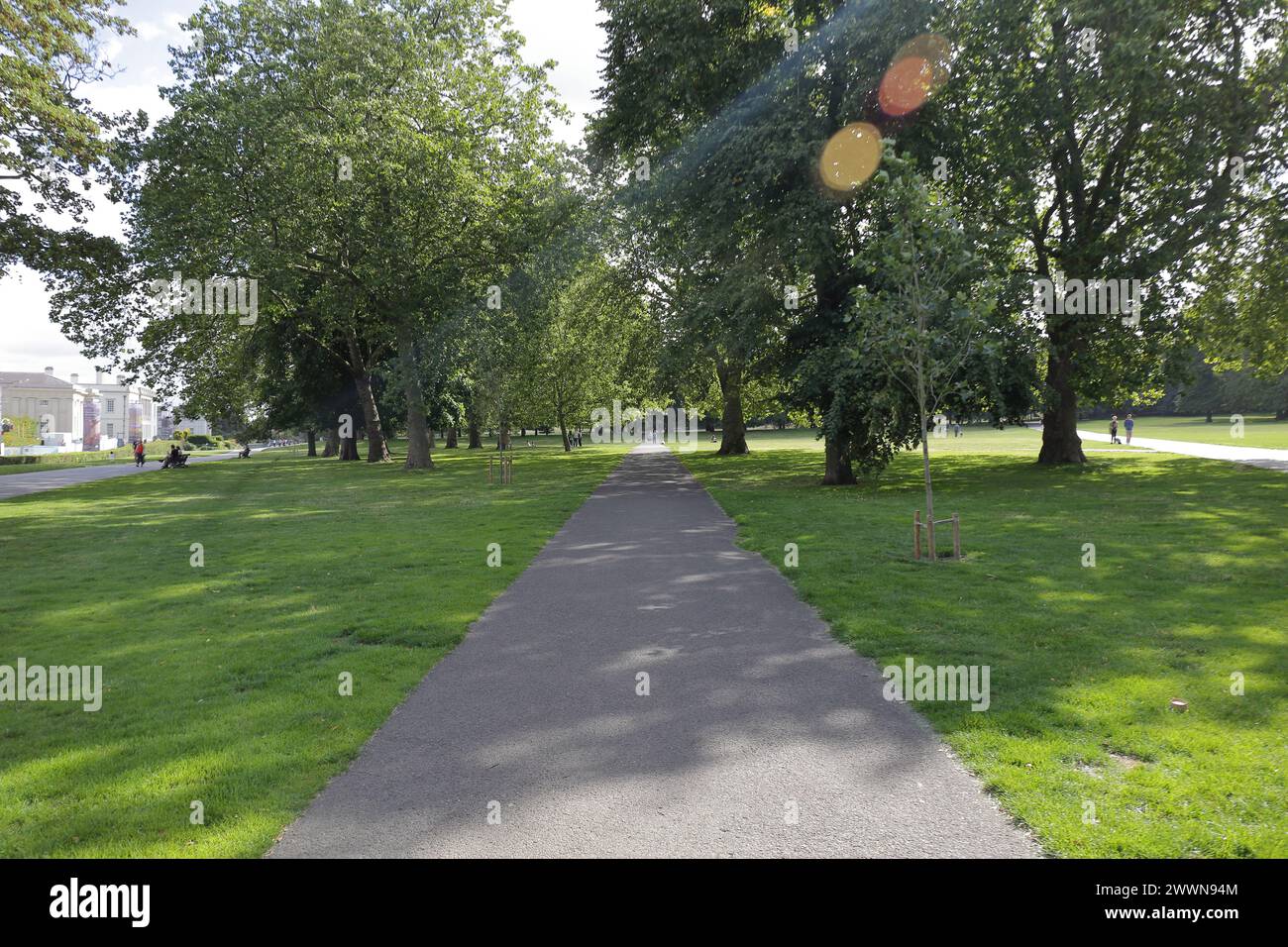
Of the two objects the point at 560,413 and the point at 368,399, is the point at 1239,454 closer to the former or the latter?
the point at 560,413

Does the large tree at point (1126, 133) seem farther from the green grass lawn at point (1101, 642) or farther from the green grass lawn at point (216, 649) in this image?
the green grass lawn at point (216, 649)

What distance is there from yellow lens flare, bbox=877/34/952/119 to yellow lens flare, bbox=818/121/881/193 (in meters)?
0.88

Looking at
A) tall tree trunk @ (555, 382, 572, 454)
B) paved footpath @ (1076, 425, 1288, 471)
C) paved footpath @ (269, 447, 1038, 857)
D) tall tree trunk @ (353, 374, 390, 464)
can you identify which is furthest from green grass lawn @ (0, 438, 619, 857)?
tall tree trunk @ (555, 382, 572, 454)

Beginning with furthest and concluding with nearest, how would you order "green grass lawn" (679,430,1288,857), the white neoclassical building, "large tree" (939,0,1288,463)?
1. the white neoclassical building
2. "large tree" (939,0,1288,463)
3. "green grass lawn" (679,430,1288,857)

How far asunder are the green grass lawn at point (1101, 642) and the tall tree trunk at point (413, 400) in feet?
60.2

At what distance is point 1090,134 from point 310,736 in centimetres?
2696

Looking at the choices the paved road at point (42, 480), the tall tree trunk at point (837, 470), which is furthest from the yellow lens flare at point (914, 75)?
the paved road at point (42, 480)

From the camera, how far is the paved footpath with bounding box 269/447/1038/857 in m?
3.56

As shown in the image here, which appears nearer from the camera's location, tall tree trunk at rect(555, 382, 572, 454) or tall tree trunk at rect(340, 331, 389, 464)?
tall tree trunk at rect(340, 331, 389, 464)

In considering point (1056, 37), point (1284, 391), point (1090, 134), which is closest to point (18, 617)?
point (1056, 37)

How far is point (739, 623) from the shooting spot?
759 centimetres

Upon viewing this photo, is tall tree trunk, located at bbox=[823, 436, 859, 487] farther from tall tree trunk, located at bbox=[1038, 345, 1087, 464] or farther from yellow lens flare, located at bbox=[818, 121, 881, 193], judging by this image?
tall tree trunk, located at bbox=[1038, 345, 1087, 464]

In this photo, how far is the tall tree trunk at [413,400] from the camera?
29578 mm
